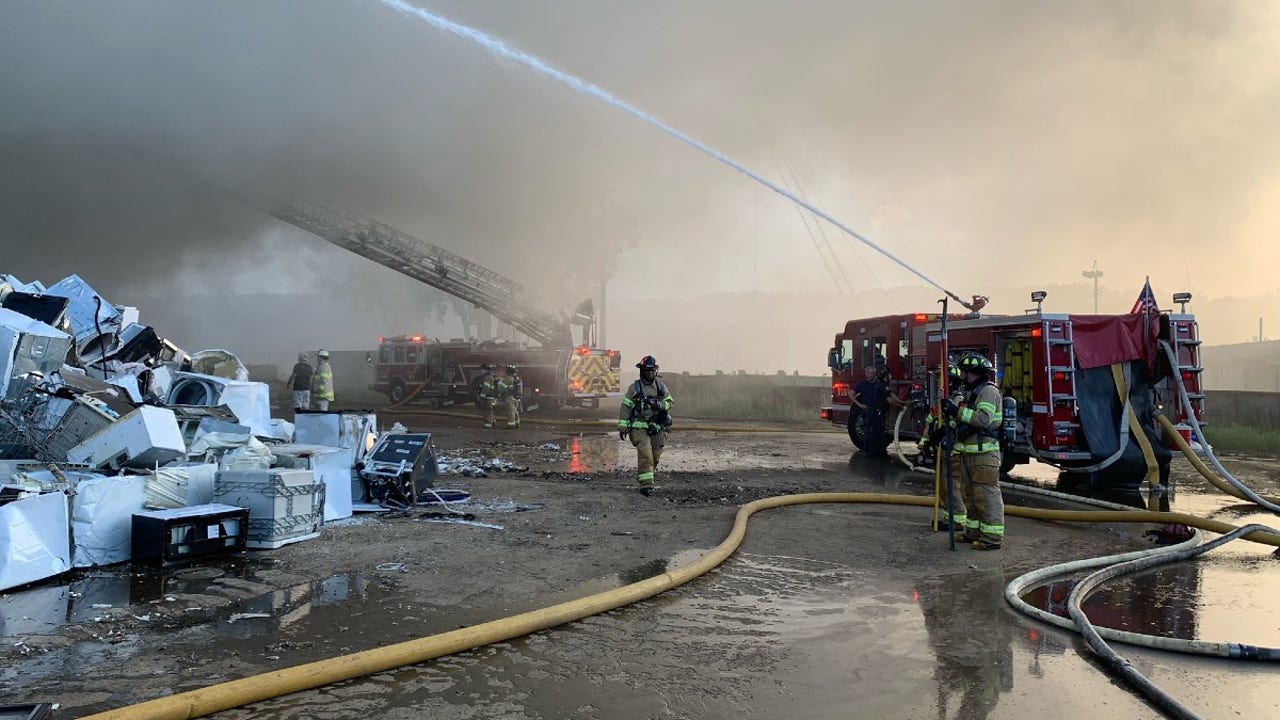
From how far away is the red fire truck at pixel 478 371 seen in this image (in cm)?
2259

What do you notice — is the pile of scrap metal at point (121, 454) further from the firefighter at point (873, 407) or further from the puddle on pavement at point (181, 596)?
the firefighter at point (873, 407)

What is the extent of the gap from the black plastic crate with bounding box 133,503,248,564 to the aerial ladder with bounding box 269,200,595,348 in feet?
47.7

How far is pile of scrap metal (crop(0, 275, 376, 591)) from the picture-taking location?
17.1ft

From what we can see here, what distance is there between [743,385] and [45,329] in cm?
2183

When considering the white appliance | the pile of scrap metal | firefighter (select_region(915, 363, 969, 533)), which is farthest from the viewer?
firefighter (select_region(915, 363, 969, 533))

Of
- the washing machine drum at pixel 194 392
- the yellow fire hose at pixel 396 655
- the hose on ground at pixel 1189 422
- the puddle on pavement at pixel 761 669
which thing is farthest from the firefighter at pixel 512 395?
the puddle on pavement at pixel 761 669

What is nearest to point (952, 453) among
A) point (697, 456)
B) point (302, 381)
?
point (697, 456)

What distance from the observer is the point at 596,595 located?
4723mm

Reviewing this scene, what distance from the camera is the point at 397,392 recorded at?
83.2 ft

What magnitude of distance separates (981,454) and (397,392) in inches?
842

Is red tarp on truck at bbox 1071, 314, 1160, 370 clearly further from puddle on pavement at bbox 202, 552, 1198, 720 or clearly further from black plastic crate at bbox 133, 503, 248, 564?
black plastic crate at bbox 133, 503, 248, 564

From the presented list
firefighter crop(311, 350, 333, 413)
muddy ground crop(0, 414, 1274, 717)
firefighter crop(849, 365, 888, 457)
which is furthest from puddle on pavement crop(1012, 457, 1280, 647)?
firefighter crop(311, 350, 333, 413)

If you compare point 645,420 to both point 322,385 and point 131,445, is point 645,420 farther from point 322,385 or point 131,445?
point 322,385

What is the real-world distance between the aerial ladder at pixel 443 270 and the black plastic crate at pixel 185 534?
1455cm
